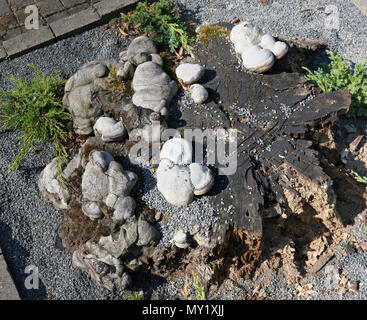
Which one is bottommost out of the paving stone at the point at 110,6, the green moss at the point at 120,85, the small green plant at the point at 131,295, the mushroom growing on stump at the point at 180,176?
the small green plant at the point at 131,295

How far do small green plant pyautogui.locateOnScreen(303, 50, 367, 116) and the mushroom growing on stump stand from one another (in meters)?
1.58

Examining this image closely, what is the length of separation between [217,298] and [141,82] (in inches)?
80.7

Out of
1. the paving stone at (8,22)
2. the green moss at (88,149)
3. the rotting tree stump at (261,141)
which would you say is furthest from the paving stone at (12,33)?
the rotting tree stump at (261,141)

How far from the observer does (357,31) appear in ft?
17.2

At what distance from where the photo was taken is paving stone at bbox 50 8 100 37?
523 cm

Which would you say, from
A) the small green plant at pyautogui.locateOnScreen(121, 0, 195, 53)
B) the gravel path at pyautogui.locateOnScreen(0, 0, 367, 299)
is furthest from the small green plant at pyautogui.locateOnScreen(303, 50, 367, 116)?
the small green plant at pyautogui.locateOnScreen(121, 0, 195, 53)

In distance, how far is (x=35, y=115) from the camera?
438 centimetres

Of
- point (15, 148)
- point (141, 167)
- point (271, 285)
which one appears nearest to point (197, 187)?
point (141, 167)

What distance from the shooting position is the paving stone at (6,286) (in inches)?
148

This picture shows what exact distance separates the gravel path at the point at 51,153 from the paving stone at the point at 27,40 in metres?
0.09

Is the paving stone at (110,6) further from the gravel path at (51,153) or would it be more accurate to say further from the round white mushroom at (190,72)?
the round white mushroom at (190,72)

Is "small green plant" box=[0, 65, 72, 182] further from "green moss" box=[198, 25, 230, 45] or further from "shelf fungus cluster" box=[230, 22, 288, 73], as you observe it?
"shelf fungus cluster" box=[230, 22, 288, 73]

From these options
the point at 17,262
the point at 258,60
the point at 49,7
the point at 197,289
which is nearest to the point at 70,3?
the point at 49,7

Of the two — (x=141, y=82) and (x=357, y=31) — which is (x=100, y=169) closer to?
(x=141, y=82)
